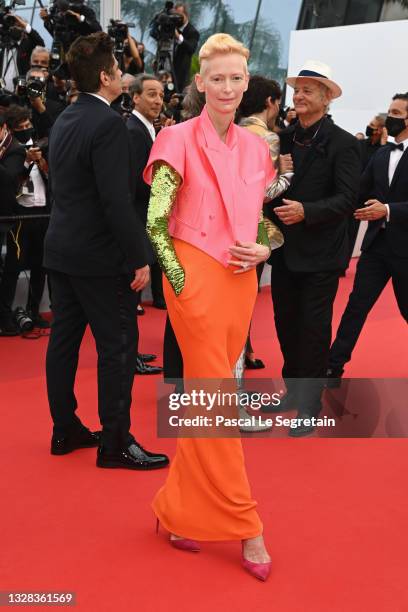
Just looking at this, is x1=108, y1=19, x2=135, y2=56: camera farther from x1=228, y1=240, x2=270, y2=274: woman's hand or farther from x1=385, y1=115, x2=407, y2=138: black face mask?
x1=228, y1=240, x2=270, y2=274: woman's hand

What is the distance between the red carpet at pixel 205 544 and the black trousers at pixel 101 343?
196 millimetres

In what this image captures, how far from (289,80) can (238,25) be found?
468 inches

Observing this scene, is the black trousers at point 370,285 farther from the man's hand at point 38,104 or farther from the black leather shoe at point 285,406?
the man's hand at point 38,104

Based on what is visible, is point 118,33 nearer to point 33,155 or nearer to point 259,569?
point 33,155

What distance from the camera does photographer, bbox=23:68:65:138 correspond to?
18.8ft

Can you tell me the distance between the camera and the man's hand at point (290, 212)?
3525 mm

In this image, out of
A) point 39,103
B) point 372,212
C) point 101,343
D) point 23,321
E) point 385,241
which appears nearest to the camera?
point 101,343

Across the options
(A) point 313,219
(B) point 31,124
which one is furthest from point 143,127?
(B) point 31,124

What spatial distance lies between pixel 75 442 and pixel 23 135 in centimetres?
276

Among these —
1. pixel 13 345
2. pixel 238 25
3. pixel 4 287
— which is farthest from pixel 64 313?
pixel 238 25

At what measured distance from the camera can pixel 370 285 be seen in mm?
4262

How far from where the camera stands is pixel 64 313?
3.23 metres

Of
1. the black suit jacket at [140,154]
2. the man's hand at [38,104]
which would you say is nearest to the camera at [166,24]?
the man's hand at [38,104]

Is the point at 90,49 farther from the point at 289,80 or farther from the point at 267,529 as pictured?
the point at 267,529
